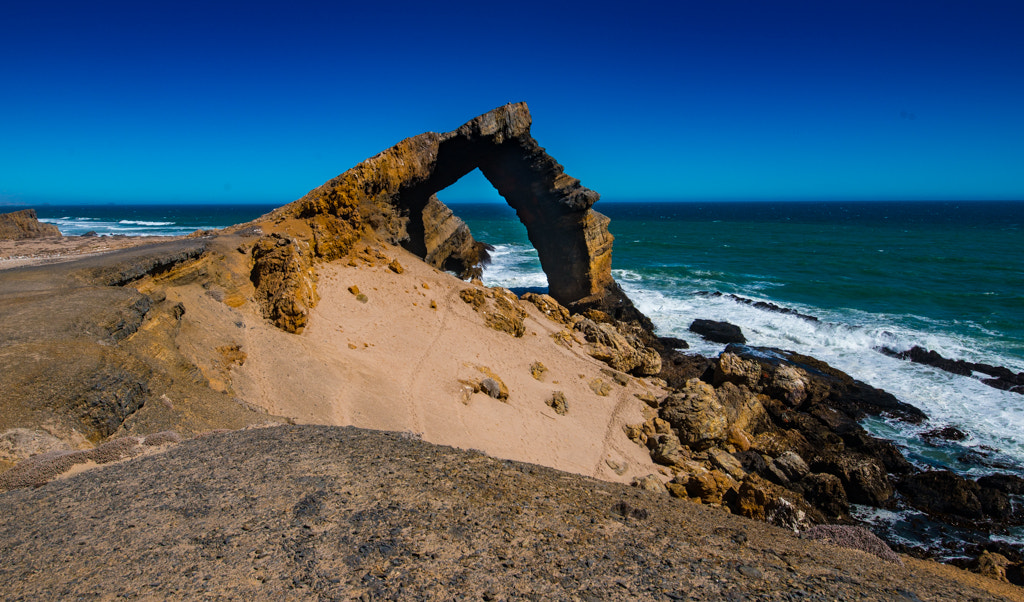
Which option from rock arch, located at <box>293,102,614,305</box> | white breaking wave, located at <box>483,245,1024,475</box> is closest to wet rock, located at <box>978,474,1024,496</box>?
white breaking wave, located at <box>483,245,1024,475</box>

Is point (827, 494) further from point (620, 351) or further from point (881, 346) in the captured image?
point (881, 346)

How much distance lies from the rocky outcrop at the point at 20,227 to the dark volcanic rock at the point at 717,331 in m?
38.8

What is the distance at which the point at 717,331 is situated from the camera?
2455 centimetres

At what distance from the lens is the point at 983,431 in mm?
15258

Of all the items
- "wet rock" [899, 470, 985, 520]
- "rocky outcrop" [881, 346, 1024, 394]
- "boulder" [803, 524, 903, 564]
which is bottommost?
"wet rock" [899, 470, 985, 520]

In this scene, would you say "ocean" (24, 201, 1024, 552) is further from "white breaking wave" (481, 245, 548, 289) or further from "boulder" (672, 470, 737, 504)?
"boulder" (672, 470, 737, 504)

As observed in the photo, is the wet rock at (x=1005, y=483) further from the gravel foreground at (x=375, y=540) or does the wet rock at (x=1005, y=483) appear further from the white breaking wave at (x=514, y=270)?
the white breaking wave at (x=514, y=270)

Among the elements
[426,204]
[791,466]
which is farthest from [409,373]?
[426,204]

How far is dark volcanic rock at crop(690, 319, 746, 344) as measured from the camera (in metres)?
23.9

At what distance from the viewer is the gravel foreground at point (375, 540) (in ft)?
14.9

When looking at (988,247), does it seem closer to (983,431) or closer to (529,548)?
(983,431)

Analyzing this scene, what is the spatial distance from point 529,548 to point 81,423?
253 inches

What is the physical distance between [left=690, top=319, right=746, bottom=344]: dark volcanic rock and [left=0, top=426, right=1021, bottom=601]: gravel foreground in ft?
55.6

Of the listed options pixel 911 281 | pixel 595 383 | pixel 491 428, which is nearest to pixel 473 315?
pixel 595 383
